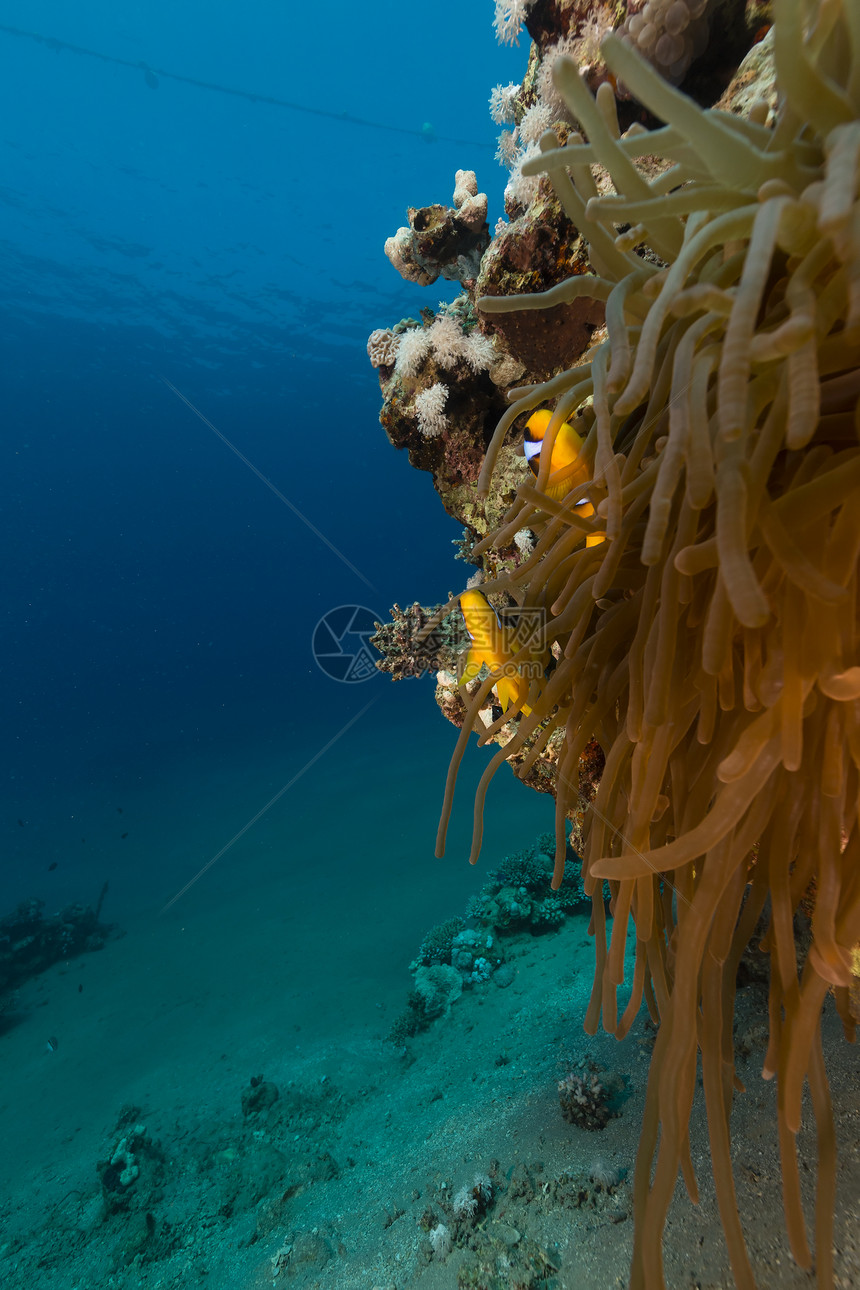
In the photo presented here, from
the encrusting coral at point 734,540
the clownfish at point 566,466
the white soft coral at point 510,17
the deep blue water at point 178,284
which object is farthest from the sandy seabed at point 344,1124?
the deep blue water at point 178,284

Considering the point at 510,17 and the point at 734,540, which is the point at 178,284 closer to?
the point at 510,17

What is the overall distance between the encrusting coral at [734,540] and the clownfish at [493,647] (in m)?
0.41

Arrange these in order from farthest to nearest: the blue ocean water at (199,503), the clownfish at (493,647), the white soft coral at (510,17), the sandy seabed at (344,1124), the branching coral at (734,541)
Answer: the blue ocean water at (199,503)
the white soft coral at (510,17)
the clownfish at (493,647)
the sandy seabed at (344,1124)
the branching coral at (734,541)

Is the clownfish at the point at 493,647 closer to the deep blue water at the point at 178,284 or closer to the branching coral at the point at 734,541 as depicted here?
the branching coral at the point at 734,541

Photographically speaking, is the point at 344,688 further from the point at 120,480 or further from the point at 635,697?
the point at 635,697

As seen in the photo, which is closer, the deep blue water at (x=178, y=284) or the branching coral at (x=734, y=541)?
the branching coral at (x=734, y=541)

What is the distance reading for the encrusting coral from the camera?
31.3 inches

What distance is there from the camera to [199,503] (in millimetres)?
62812

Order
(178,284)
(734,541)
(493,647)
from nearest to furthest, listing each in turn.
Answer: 1. (734,541)
2. (493,647)
3. (178,284)

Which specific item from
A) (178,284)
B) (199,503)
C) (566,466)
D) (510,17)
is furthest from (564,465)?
(199,503)

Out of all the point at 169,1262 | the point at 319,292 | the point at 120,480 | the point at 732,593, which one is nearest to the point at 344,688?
the point at 319,292

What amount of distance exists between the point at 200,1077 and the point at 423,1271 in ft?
16.2

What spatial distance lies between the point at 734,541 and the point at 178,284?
39854mm

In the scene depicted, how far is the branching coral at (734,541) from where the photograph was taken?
80 centimetres
